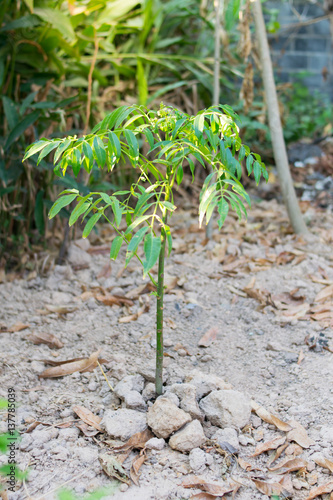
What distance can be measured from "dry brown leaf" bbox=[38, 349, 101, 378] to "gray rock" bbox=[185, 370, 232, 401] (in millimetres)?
379

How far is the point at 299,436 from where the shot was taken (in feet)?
4.93

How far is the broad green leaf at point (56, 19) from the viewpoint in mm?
2660

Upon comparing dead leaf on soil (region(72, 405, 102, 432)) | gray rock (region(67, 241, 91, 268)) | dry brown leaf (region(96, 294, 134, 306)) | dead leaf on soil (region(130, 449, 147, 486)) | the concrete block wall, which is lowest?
dead leaf on soil (region(130, 449, 147, 486))

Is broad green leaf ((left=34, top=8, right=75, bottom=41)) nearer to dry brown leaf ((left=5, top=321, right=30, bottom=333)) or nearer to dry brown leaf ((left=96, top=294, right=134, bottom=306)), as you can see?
dry brown leaf ((left=96, top=294, right=134, bottom=306))

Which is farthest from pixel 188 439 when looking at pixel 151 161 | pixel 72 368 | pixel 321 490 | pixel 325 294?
pixel 325 294

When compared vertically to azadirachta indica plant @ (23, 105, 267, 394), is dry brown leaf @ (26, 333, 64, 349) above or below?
below

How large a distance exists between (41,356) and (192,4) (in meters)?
3.14

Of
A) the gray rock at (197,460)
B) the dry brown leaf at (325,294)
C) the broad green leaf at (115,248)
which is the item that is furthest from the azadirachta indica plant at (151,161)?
the dry brown leaf at (325,294)

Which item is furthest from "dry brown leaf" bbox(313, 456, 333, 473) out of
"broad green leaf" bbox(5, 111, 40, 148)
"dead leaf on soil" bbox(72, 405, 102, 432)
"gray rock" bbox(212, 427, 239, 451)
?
"broad green leaf" bbox(5, 111, 40, 148)

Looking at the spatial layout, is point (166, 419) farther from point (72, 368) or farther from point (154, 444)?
point (72, 368)

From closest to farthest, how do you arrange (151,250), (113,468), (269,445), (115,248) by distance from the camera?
(151,250) < (115,248) < (113,468) < (269,445)

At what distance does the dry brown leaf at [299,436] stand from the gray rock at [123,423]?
0.46 m

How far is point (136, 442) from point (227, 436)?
283 mm

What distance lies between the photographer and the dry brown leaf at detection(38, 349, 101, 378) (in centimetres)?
181
